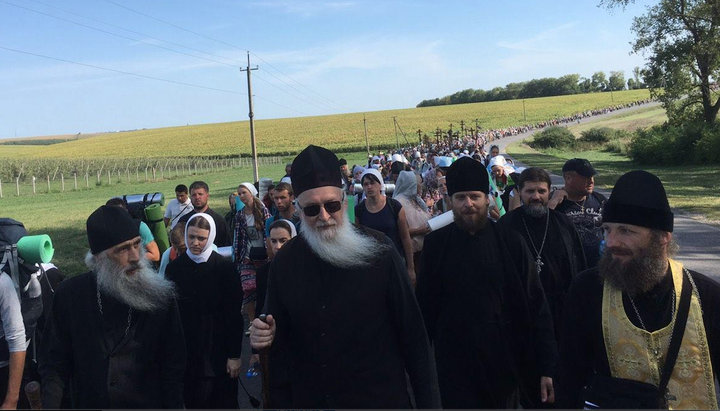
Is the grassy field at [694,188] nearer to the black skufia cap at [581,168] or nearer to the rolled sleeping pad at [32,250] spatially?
the black skufia cap at [581,168]

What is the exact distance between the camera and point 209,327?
13.1 feet

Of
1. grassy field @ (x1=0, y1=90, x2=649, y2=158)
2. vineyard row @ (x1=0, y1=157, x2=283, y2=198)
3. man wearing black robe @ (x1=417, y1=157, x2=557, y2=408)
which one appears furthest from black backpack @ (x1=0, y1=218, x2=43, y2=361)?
grassy field @ (x1=0, y1=90, x2=649, y2=158)

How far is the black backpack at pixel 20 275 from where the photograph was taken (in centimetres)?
329

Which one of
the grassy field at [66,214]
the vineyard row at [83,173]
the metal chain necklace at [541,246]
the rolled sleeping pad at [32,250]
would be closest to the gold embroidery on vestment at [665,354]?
the metal chain necklace at [541,246]

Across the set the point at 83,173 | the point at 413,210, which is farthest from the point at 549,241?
the point at 83,173

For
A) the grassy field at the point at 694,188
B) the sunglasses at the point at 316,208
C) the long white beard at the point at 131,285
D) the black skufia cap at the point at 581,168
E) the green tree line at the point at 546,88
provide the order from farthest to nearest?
the green tree line at the point at 546,88 → the grassy field at the point at 694,188 → the black skufia cap at the point at 581,168 → the long white beard at the point at 131,285 → the sunglasses at the point at 316,208

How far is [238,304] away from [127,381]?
1.30 m

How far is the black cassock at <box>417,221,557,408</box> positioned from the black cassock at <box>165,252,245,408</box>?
1.40 meters

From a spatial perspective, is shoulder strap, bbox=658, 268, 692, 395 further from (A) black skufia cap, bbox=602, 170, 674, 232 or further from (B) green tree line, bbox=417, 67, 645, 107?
(B) green tree line, bbox=417, 67, 645, 107

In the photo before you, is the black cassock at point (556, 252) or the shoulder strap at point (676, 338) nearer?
the shoulder strap at point (676, 338)

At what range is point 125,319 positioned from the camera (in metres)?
2.87

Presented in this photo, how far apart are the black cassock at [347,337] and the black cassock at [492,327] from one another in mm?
884

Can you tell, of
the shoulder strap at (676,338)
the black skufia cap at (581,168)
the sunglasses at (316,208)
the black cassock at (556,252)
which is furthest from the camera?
the black skufia cap at (581,168)

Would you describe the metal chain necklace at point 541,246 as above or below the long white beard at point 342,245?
below
